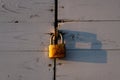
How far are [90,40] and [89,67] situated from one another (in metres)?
0.13

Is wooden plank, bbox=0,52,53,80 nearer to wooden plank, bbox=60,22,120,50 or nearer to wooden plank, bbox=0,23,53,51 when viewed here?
wooden plank, bbox=0,23,53,51

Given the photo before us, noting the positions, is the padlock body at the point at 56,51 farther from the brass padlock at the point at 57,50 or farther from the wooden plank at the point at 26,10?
the wooden plank at the point at 26,10

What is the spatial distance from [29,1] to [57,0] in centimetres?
13

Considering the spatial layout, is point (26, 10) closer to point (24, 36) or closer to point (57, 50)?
point (24, 36)

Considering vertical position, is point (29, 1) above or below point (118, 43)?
above

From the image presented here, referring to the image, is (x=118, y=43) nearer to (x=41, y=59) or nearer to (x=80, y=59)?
(x=80, y=59)

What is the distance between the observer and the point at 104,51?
5.23ft

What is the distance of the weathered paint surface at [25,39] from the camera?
1578 mm

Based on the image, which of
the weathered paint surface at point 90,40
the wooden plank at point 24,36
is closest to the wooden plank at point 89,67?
the weathered paint surface at point 90,40

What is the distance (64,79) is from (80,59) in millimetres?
120

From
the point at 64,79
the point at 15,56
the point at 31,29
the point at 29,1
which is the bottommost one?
the point at 64,79

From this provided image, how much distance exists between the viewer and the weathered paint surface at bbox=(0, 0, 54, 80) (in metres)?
1.58

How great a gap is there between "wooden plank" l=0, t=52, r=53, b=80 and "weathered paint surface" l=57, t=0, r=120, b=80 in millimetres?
76

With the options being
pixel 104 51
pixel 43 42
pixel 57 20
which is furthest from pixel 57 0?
pixel 104 51
